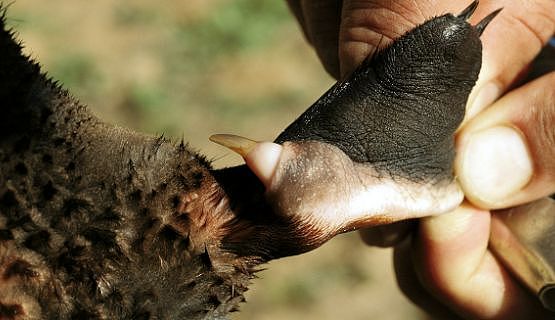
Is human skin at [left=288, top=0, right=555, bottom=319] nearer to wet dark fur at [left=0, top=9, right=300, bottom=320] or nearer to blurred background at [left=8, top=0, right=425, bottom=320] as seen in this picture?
wet dark fur at [left=0, top=9, right=300, bottom=320]

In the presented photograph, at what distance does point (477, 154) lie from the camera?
1867 millimetres

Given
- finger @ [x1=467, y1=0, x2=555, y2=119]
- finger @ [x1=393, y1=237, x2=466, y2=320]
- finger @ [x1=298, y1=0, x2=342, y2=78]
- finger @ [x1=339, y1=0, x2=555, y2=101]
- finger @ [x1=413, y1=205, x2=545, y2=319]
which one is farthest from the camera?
finger @ [x1=393, y1=237, x2=466, y2=320]

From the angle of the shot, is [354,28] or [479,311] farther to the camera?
[479,311]

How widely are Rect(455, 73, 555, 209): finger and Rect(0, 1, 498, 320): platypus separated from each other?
0.91 ft

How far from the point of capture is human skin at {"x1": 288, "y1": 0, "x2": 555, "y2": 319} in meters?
1.71

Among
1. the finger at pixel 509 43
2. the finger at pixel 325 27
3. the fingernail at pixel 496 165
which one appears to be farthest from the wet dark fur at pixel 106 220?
the finger at pixel 325 27

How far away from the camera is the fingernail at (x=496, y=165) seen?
1.86m

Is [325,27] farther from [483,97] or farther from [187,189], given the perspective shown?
[187,189]

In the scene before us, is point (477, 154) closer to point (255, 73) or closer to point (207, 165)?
point (207, 165)

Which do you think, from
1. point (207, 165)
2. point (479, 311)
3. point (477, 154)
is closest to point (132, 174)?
point (207, 165)

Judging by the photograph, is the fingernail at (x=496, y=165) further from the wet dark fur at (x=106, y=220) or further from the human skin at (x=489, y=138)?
the wet dark fur at (x=106, y=220)

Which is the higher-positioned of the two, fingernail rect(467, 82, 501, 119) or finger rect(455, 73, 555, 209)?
fingernail rect(467, 82, 501, 119)

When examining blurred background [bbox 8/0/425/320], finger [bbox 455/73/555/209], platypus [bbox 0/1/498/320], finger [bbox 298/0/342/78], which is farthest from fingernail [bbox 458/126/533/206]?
blurred background [bbox 8/0/425/320]

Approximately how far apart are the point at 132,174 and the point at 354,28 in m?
0.62
